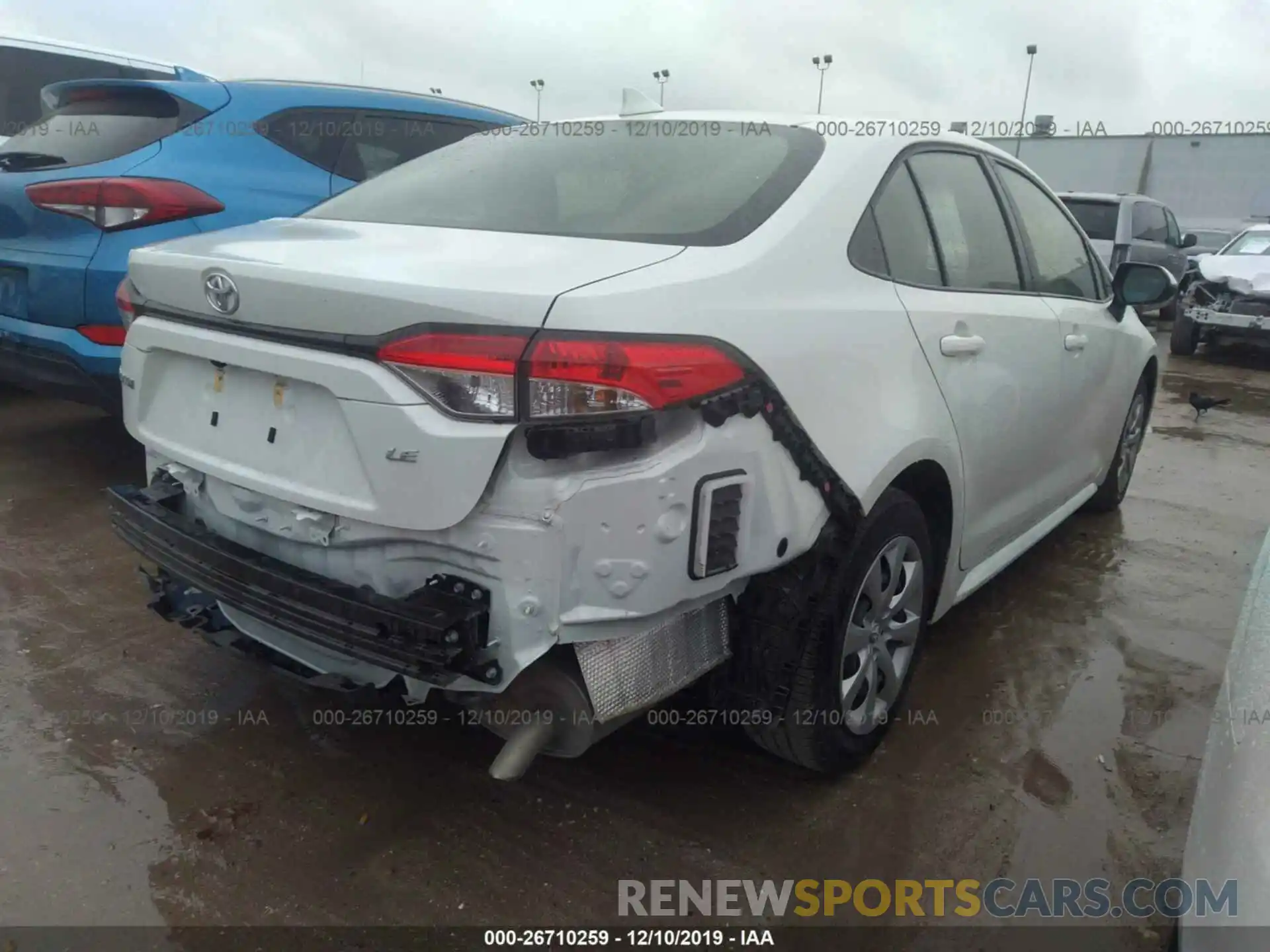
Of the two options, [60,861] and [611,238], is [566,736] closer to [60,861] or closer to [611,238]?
[611,238]

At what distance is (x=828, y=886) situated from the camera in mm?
2168

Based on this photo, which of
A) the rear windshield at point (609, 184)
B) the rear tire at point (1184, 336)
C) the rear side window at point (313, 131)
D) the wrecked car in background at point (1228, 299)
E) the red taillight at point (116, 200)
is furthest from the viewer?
the rear tire at point (1184, 336)

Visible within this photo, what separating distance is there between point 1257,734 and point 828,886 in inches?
40.7

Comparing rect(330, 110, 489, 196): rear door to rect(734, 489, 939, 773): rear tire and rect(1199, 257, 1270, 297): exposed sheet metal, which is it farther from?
rect(1199, 257, 1270, 297): exposed sheet metal

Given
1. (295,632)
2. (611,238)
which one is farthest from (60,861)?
(611,238)

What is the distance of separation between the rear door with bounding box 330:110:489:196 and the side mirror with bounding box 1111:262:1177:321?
2.98m

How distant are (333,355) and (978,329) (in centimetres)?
175

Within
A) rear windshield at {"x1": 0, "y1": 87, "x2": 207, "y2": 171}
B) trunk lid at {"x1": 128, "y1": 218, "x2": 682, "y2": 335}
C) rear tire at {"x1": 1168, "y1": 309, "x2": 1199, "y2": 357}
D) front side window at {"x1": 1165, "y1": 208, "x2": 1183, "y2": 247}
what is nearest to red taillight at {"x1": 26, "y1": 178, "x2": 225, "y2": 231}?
rear windshield at {"x1": 0, "y1": 87, "x2": 207, "y2": 171}

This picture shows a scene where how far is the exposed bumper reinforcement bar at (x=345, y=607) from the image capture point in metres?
1.79

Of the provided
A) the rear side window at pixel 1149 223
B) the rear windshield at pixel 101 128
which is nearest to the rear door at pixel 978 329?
the rear windshield at pixel 101 128

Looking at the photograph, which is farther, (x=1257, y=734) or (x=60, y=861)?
(x=60, y=861)

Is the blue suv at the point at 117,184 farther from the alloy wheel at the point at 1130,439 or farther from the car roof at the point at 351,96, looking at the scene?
the alloy wheel at the point at 1130,439

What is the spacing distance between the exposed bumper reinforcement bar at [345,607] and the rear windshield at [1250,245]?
11107mm

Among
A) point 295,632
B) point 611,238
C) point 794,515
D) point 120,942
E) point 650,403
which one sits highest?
point 611,238
